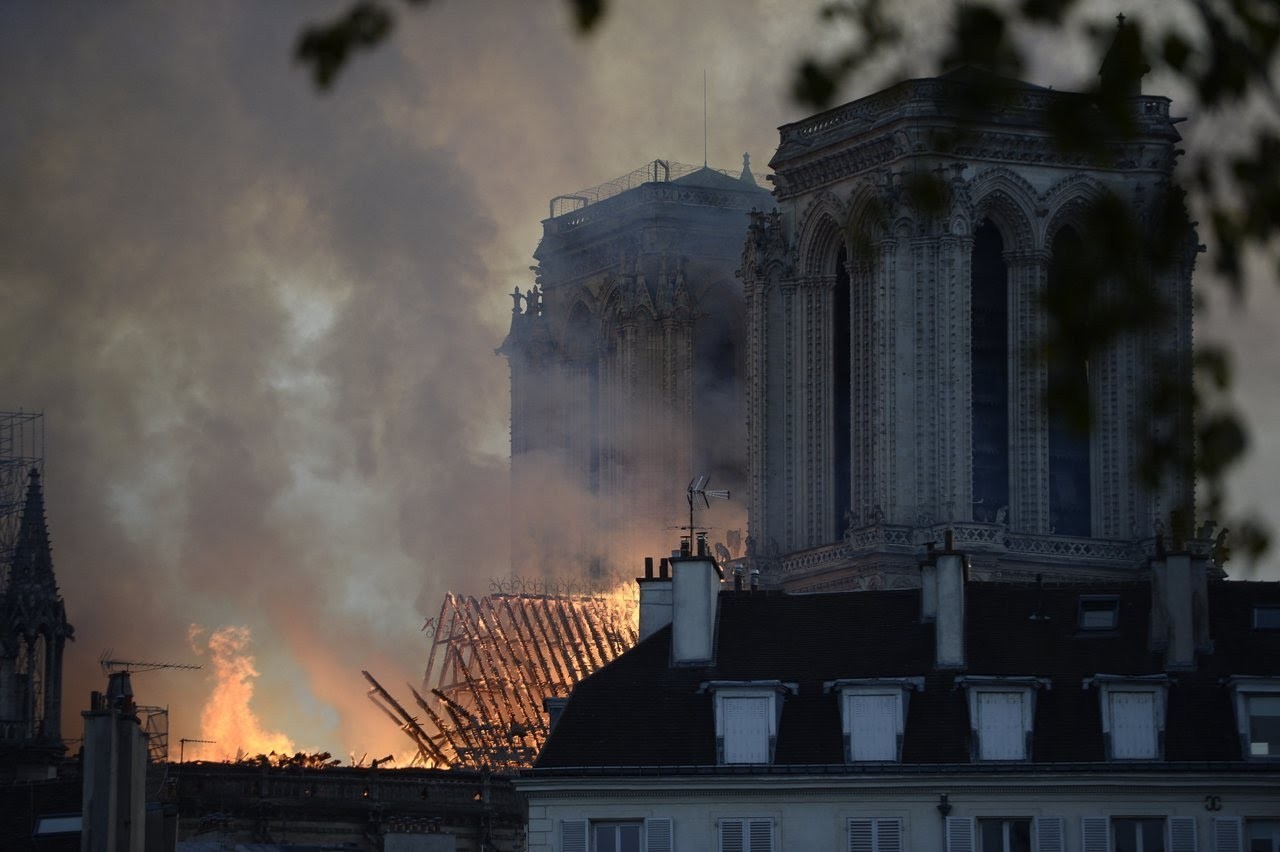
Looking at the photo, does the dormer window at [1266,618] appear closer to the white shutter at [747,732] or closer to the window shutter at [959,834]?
the window shutter at [959,834]

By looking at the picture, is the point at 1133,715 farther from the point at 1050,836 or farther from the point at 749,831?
the point at 749,831

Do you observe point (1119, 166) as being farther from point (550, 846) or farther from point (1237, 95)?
point (1237, 95)

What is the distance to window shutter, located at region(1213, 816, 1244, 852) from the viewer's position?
50.1 metres

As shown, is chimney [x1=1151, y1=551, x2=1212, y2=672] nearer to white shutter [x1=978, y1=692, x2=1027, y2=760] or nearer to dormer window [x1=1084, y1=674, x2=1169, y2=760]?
dormer window [x1=1084, y1=674, x2=1169, y2=760]

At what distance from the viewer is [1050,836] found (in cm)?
5044

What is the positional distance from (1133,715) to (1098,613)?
4.07m

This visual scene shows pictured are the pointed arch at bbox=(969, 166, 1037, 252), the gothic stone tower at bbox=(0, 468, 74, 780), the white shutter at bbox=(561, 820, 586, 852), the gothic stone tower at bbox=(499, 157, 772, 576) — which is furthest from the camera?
the gothic stone tower at bbox=(499, 157, 772, 576)

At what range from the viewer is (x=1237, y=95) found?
1409cm

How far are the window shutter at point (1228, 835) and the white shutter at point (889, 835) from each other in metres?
4.68

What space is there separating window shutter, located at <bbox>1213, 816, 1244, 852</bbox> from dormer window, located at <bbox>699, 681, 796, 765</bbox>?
6.74 meters

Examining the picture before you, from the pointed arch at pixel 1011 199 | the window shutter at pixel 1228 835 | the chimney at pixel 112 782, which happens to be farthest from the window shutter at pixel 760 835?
the pointed arch at pixel 1011 199

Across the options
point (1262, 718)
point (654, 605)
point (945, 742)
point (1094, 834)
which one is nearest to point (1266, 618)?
point (1262, 718)

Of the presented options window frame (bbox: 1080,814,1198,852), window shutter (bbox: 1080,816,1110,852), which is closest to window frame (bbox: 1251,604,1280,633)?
window frame (bbox: 1080,814,1198,852)

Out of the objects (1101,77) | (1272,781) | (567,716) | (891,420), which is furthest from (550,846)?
(891,420)
